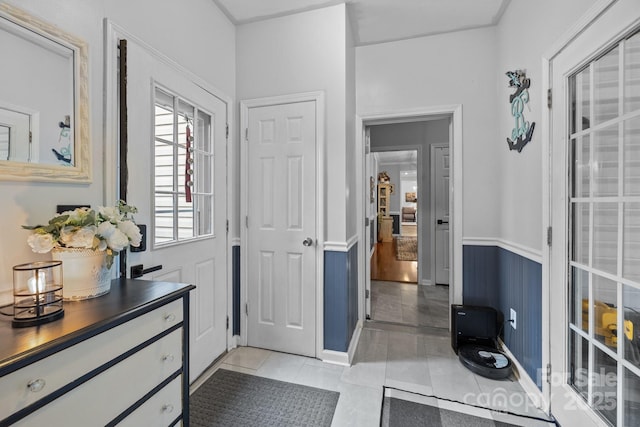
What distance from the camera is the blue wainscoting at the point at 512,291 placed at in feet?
5.83

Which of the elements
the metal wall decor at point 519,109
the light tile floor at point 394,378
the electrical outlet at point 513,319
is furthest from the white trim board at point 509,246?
the light tile floor at point 394,378

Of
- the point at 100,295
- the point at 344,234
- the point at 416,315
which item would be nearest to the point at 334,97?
the point at 344,234

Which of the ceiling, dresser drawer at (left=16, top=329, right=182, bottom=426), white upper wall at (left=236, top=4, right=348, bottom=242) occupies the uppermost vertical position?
the ceiling

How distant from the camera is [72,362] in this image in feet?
2.57

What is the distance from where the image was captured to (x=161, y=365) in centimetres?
109

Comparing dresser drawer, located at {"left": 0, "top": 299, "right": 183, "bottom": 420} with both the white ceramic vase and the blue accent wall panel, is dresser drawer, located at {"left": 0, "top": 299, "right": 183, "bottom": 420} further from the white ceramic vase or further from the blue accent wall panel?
the blue accent wall panel

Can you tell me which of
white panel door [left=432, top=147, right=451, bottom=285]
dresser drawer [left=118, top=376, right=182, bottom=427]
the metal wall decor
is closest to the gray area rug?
dresser drawer [left=118, top=376, right=182, bottom=427]

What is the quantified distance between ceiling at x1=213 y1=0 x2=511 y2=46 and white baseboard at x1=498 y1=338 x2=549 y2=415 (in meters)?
2.70

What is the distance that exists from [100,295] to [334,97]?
1.91 m

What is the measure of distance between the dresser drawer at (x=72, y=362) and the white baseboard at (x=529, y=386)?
6.93 feet

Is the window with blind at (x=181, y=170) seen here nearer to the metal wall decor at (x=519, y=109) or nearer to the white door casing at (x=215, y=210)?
the white door casing at (x=215, y=210)

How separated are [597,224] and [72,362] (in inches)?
81.3

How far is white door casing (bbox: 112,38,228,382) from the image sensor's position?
59.9 inches

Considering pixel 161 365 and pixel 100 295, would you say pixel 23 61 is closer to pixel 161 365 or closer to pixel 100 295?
pixel 100 295
